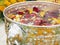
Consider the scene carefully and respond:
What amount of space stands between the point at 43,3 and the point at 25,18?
0.11m

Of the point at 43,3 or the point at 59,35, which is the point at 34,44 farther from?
the point at 43,3

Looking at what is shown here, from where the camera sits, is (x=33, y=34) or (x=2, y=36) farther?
(x=2, y=36)

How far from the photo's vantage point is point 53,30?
536mm

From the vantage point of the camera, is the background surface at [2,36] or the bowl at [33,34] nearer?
the bowl at [33,34]

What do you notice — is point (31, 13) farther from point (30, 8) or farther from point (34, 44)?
point (34, 44)

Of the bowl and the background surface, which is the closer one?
the bowl

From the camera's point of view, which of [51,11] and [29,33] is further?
[51,11]

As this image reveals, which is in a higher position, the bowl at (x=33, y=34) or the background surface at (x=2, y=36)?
the bowl at (x=33, y=34)

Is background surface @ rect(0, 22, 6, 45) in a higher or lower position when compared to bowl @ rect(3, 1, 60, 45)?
lower

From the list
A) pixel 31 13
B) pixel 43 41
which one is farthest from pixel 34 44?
pixel 31 13

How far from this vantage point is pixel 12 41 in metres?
0.58

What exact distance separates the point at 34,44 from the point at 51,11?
195mm

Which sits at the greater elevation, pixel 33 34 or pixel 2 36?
pixel 33 34

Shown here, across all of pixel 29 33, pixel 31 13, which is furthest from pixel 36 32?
pixel 31 13
